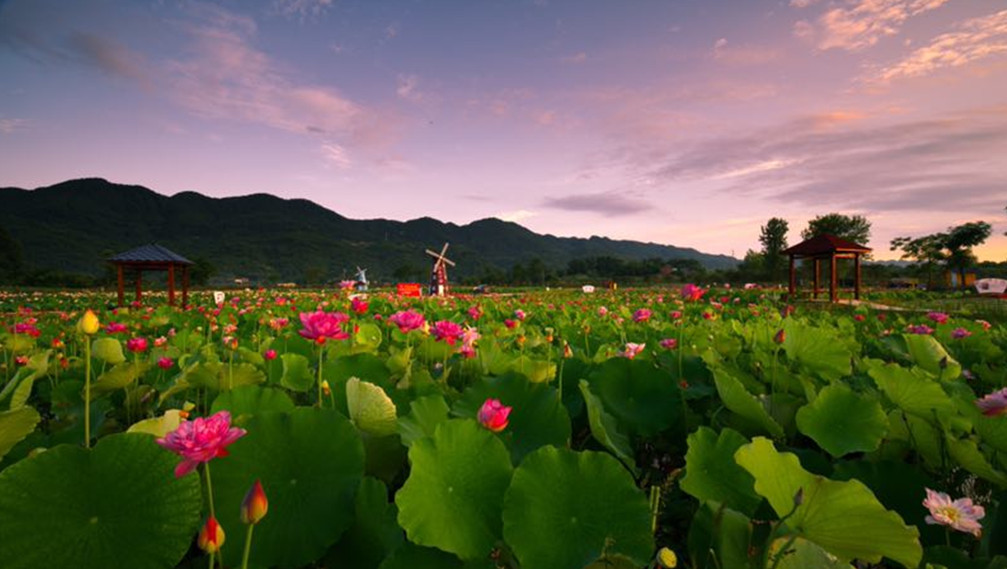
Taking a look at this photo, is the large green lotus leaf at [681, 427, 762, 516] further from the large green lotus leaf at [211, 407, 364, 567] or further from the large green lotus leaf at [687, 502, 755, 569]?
the large green lotus leaf at [211, 407, 364, 567]

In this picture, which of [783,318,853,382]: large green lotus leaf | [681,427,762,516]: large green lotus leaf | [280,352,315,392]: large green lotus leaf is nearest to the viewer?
[681,427,762,516]: large green lotus leaf

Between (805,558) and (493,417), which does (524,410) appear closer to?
(493,417)

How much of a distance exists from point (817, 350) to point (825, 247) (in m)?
14.6

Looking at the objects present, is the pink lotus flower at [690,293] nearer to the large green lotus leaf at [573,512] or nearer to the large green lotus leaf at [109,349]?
the large green lotus leaf at [573,512]

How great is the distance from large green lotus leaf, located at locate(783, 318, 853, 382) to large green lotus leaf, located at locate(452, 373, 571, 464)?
3.88 feet

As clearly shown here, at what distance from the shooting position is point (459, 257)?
158m

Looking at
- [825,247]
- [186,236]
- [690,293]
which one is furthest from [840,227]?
[186,236]

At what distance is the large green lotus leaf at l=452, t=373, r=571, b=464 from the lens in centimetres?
116

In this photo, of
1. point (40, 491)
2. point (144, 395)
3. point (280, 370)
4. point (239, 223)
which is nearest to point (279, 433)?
point (40, 491)

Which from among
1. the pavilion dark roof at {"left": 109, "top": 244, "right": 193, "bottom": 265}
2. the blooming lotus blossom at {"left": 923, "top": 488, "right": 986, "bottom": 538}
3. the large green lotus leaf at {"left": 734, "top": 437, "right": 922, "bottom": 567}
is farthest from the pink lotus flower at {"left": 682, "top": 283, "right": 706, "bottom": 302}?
the pavilion dark roof at {"left": 109, "top": 244, "right": 193, "bottom": 265}

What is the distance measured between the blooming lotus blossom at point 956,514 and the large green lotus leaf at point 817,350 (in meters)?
1.06

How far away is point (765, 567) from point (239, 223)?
207 meters

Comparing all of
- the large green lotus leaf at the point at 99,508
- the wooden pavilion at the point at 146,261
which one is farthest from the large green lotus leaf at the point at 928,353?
the wooden pavilion at the point at 146,261

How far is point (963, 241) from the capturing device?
4044 centimetres
